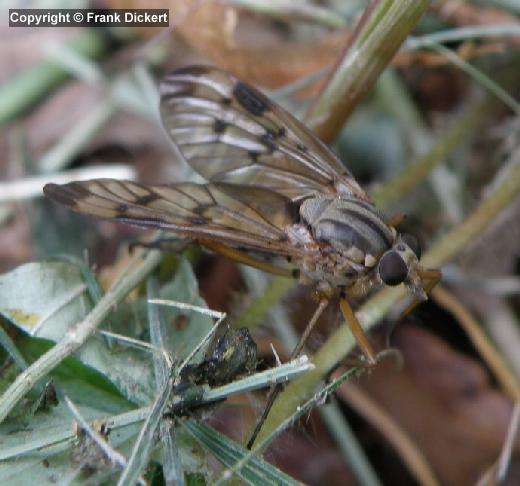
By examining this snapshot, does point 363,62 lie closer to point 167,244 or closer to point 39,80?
point 167,244

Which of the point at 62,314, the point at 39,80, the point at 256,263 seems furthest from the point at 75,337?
the point at 39,80

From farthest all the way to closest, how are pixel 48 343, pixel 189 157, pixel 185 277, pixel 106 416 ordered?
pixel 189 157
pixel 185 277
pixel 48 343
pixel 106 416

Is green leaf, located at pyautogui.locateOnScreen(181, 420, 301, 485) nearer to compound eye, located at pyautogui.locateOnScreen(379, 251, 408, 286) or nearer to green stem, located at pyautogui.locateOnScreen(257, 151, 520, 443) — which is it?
green stem, located at pyautogui.locateOnScreen(257, 151, 520, 443)

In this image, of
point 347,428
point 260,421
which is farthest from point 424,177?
point 260,421

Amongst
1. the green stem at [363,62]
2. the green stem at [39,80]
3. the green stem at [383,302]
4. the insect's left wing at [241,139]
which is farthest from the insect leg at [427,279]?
the green stem at [39,80]

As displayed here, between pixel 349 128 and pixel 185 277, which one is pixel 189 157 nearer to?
pixel 185 277

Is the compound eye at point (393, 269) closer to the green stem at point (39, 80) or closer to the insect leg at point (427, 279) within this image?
the insect leg at point (427, 279)
